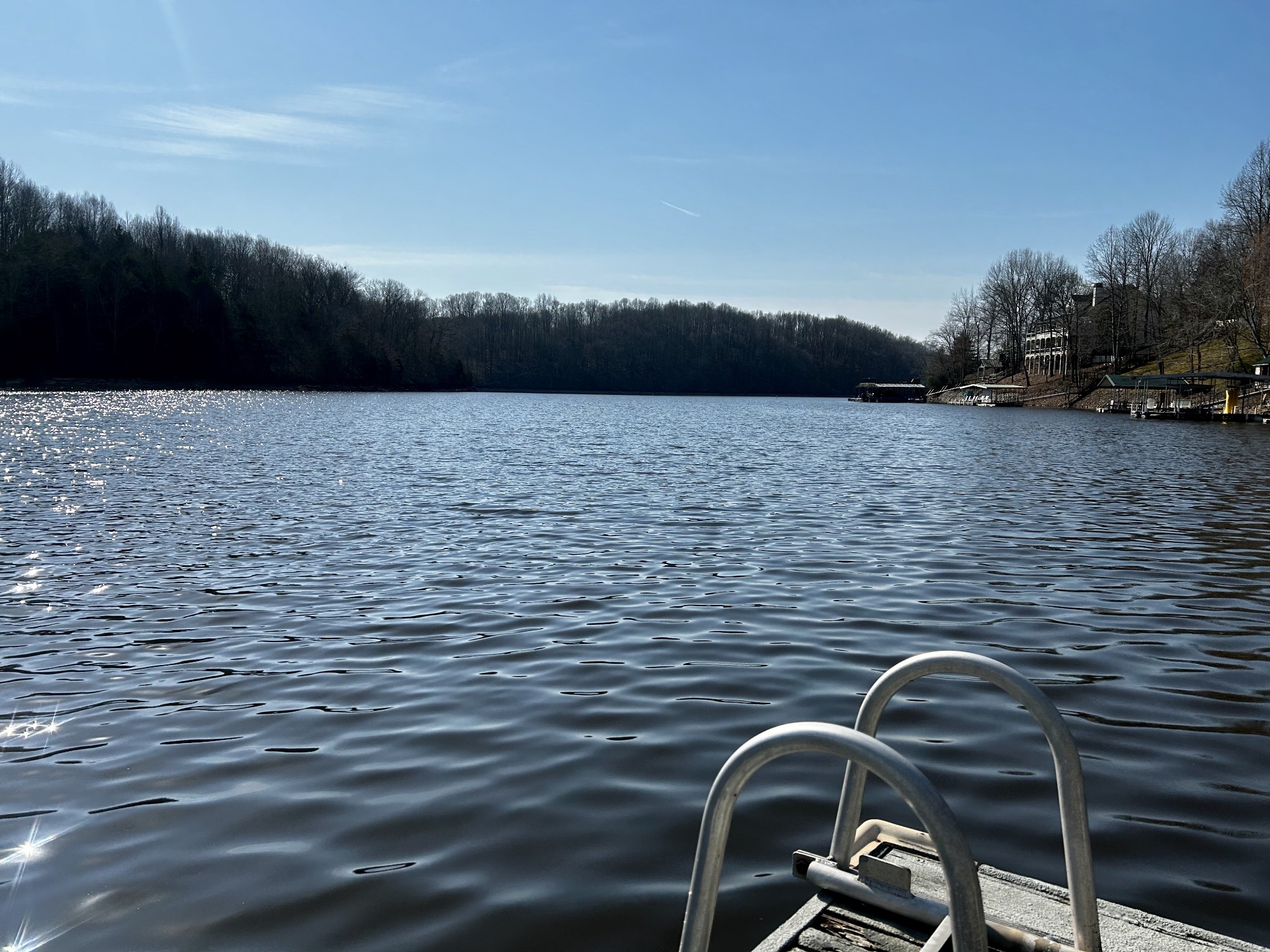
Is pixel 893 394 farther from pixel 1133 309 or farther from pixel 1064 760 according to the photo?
pixel 1064 760

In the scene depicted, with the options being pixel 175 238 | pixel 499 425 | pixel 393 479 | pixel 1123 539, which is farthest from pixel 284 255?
pixel 1123 539

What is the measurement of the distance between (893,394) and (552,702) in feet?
536

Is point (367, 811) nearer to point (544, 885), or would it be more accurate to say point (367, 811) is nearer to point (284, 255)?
point (544, 885)

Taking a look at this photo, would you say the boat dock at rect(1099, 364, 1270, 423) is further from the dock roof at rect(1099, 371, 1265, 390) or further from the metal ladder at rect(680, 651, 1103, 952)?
the metal ladder at rect(680, 651, 1103, 952)

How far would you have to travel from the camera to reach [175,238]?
5404 inches

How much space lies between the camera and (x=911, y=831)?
414 centimetres

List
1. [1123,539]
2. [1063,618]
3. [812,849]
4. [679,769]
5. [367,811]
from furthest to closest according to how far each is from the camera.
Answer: [1123,539], [1063,618], [679,769], [367,811], [812,849]

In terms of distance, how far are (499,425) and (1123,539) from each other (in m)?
44.8

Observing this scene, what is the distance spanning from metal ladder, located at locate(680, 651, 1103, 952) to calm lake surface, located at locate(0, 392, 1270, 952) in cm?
75

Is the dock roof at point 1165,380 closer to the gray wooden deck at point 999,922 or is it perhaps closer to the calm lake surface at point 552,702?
the calm lake surface at point 552,702

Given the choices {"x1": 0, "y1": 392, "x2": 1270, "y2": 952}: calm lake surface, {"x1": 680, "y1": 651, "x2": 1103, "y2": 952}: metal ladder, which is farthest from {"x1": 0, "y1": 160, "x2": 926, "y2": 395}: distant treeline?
{"x1": 680, "y1": 651, "x2": 1103, "y2": 952}: metal ladder

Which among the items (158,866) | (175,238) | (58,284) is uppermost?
(175,238)

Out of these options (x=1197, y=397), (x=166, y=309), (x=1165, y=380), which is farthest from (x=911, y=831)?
(x=166, y=309)

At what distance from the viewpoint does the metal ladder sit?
8.49 feet
